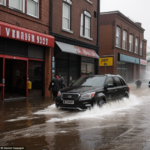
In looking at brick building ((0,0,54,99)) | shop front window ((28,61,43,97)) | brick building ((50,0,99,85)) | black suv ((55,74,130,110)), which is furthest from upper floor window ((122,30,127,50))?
black suv ((55,74,130,110))

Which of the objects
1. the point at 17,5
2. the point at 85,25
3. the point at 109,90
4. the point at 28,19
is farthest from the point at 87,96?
the point at 85,25

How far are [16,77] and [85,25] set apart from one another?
28.9 feet

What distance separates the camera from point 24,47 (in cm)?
1323

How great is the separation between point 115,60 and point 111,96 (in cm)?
1843

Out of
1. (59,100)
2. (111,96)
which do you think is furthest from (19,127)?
(111,96)

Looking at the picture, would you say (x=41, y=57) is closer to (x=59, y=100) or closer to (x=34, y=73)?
(x=34, y=73)

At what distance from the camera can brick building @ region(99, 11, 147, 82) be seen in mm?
27109

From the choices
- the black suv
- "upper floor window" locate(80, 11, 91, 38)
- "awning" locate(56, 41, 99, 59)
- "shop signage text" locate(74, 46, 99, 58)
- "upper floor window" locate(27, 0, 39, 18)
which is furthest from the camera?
"upper floor window" locate(80, 11, 91, 38)

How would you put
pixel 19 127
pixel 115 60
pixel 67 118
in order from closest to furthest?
pixel 19 127 → pixel 67 118 → pixel 115 60

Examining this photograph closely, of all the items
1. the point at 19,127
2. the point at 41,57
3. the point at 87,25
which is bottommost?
the point at 19,127

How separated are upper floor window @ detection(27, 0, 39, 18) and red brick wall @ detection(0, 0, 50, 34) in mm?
264

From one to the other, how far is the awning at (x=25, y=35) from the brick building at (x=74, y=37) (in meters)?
1.11

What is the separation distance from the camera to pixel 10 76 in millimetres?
14203

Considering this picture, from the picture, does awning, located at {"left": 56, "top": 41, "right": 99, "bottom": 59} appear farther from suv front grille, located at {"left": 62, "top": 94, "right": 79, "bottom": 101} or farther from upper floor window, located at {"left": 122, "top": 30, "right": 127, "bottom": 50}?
upper floor window, located at {"left": 122, "top": 30, "right": 127, "bottom": 50}
